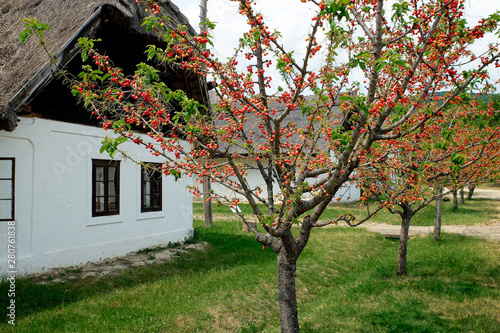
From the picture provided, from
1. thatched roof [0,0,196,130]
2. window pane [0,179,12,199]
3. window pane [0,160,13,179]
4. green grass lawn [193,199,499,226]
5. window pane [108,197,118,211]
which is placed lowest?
green grass lawn [193,199,499,226]

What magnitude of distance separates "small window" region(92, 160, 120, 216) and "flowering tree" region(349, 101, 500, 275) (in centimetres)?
560

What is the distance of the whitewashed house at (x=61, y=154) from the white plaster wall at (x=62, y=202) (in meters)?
0.02

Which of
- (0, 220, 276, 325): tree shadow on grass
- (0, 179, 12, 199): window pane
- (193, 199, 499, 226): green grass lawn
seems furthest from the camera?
(193, 199, 499, 226): green grass lawn

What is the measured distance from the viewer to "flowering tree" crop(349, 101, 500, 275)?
515 cm

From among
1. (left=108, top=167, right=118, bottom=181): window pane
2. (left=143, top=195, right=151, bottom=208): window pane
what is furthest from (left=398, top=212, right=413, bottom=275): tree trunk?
(left=108, top=167, right=118, bottom=181): window pane

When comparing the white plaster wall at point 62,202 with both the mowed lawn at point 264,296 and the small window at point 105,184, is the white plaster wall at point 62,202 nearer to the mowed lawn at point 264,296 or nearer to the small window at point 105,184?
the small window at point 105,184

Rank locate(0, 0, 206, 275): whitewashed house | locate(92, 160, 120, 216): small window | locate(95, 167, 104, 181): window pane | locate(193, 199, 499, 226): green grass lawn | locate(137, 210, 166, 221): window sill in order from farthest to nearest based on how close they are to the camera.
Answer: locate(193, 199, 499, 226): green grass lawn → locate(137, 210, 166, 221): window sill → locate(95, 167, 104, 181): window pane → locate(92, 160, 120, 216): small window → locate(0, 0, 206, 275): whitewashed house

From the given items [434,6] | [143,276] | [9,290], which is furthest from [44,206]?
[434,6]

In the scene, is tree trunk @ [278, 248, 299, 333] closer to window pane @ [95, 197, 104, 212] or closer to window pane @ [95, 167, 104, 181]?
window pane @ [95, 167, 104, 181]

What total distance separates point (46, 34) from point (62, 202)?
330 centimetres

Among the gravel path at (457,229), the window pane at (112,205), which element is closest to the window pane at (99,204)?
the window pane at (112,205)

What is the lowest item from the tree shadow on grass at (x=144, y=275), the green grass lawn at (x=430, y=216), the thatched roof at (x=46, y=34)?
the tree shadow on grass at (x=144, y=275)

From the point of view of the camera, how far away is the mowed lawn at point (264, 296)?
5.62 metres

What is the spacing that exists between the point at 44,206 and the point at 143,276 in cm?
229
